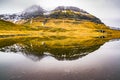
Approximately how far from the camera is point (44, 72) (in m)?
27.8

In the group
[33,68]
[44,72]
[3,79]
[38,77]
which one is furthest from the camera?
[33,68]

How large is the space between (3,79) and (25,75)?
289cm

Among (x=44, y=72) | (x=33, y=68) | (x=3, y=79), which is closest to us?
(x=3, y=79)

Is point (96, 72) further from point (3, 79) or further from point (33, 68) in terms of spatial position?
point (3, 79)

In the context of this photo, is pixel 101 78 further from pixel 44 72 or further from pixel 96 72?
pixel 44 72

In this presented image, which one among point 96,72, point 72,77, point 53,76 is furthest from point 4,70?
point 96,72

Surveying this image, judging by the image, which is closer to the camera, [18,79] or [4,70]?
[18,79]

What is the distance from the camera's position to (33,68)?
30109 mm

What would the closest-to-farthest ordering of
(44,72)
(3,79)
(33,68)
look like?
(3,79)
(44,72)
(33,68)

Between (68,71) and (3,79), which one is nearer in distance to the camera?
(3,79)

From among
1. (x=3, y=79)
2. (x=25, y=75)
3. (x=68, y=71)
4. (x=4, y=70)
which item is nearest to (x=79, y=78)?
(x=68, y=71)

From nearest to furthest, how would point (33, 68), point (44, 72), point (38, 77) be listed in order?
point (38, 77), point (44, 72), point (33, 68)

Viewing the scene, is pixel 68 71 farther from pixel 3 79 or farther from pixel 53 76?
pixel 3 79

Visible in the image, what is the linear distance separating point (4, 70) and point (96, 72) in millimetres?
10970
